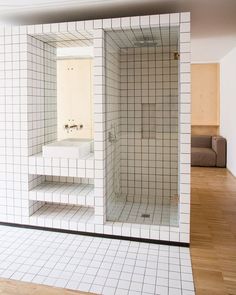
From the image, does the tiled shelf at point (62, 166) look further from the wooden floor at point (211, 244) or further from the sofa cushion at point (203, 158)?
the sofa cushion at point (203, 158)

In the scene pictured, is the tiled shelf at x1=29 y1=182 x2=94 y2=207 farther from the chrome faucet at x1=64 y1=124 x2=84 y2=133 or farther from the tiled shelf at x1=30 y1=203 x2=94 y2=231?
the chrome faucet at x1=64 y1=124 x2=84 y2=133

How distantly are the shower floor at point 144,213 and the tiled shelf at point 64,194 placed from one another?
28 cm

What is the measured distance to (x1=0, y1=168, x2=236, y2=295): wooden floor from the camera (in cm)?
194

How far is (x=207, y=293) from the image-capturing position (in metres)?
1.90

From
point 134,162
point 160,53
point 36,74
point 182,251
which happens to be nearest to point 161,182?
point 134,162

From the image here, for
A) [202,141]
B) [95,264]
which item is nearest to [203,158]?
[202,141]

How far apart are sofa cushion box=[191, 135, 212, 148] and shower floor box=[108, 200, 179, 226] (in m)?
3.51

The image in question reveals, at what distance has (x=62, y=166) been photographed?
2777 millimetres

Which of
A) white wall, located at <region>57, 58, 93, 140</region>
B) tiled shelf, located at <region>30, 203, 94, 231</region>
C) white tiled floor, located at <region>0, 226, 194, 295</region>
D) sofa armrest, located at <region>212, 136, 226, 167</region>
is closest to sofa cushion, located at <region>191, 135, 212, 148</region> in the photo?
sofa armrest, located at <region>212, 136, 226, 167</region>

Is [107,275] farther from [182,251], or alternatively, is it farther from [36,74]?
[36,74]

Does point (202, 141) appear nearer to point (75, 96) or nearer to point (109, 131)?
point (75, 96)

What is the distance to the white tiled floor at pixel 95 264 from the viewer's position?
1978 mm

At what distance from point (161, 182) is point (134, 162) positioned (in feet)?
1.33

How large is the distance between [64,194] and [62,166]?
0.28 m
